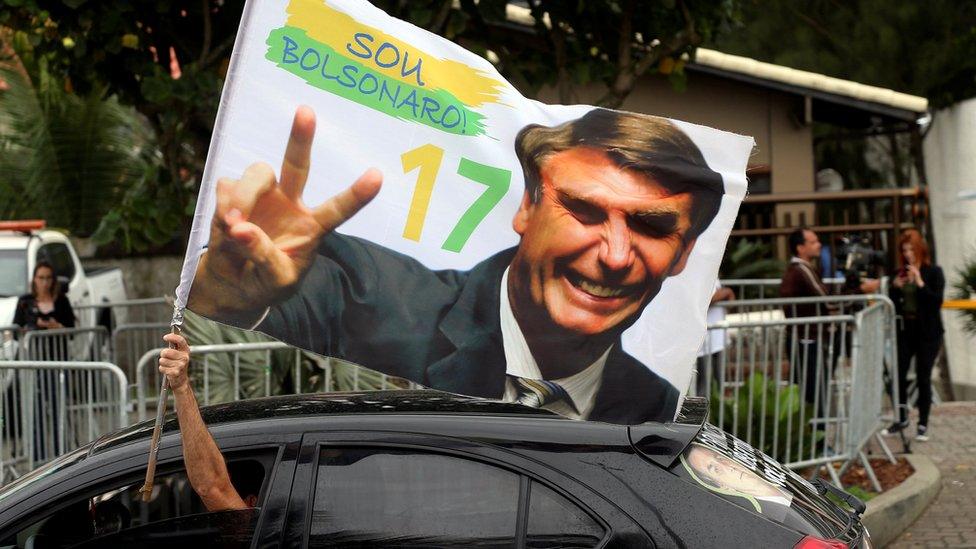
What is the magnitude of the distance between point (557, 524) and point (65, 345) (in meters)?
7.76

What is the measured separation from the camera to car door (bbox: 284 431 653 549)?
3.62 m

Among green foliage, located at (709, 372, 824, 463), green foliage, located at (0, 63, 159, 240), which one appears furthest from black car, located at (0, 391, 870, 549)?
green foliage, located at (0, 63, 159, 240)

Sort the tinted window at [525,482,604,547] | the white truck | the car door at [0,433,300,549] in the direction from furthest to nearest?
the white truck
the car door at [0,433,300,549]
the tinted window at [525,482,604,547]

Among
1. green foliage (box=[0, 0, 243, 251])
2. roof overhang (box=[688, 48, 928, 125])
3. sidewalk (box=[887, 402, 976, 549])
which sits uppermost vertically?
roof overhang (box=[688, 48, 928, 125])

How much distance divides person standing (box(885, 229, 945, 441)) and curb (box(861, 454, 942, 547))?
1.61 metres

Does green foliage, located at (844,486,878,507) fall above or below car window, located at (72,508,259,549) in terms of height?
below

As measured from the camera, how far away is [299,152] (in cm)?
398

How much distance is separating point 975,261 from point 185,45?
9.79 metres

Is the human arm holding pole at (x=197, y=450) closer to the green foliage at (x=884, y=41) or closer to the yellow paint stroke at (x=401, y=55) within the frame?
the yellow paint stroke at (x=401, y=55)

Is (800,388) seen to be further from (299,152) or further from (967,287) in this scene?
(967,287)

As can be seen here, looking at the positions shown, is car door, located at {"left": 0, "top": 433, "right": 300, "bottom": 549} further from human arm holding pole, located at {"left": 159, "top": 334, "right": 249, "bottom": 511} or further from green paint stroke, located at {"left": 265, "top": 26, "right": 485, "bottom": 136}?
green paint stroke, located at {"left": 265, "top": 26, "right": 485, "bottom": 136}

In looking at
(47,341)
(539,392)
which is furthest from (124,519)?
(47,341)

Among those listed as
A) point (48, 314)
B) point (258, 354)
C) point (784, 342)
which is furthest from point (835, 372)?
point (48, 314)

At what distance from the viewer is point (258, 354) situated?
300 inches
